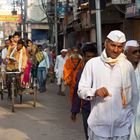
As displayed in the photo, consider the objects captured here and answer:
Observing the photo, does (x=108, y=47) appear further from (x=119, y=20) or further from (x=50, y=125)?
(x=119, y=20)

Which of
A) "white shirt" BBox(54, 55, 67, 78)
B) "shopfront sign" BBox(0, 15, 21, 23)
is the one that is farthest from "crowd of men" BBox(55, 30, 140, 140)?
"shopfront sign" BBox(0, 15, 21, 23)

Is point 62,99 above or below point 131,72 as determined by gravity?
below

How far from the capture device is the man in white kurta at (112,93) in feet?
17.3

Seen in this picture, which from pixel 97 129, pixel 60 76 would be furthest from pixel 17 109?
pixel 97 129

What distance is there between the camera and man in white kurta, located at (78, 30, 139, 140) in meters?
5.27

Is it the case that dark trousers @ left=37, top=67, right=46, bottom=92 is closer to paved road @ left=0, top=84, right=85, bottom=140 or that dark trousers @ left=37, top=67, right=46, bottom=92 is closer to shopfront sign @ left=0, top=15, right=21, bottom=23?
paved road @ left=0, top=84, right=85, bottom=140

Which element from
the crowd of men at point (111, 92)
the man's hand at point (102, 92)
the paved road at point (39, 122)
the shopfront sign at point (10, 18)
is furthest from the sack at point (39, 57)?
the shopfront sign at point (10, 18)

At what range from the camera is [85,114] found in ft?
21.5

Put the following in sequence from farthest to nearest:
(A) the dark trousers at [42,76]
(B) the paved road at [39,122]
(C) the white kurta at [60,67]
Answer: (A) the dark trousers at [42,76], (C) the white kurta at [60,67], (B) the paved road at [39,122]

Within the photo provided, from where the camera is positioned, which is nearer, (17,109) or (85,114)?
(85,114)

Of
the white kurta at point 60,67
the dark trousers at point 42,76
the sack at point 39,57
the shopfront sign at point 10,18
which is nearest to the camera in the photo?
the white kurta at point 60,67

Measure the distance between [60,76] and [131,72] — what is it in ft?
45.2

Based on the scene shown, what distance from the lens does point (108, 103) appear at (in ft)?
17.3

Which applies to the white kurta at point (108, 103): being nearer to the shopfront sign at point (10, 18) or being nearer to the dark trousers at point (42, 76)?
the dark trousers at point (42, 76)
